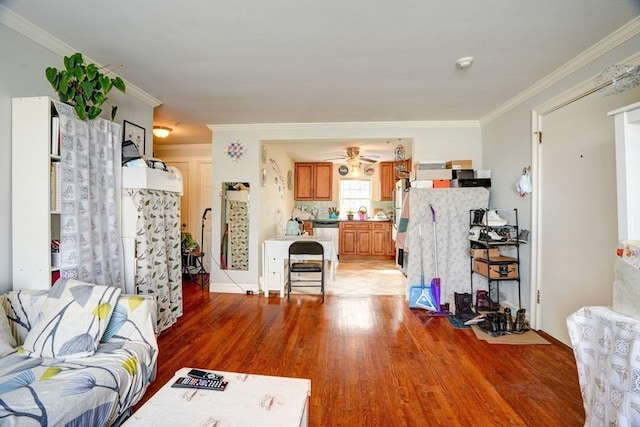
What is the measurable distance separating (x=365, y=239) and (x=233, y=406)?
5.79 metres

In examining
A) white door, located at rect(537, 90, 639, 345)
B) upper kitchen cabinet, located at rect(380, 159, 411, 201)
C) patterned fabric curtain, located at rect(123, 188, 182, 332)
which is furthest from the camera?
upper kitchen cabinet, located at rect(380, 159, 411, 201)

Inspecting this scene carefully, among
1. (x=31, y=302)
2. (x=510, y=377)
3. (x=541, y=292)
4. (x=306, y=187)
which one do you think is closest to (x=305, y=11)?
(x=31, y=302)

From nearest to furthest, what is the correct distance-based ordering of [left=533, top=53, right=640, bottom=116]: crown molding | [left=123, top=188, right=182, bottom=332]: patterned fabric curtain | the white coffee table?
the white coffee table < [left=533, top=53, right=640, bottom=116]: crown molding < [left=123, top=188, right=182, bottom=332]: patterned fabric curtain

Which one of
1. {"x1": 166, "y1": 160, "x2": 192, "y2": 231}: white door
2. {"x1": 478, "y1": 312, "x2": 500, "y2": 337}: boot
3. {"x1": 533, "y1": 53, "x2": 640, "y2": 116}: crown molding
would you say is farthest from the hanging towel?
{"x1": 166, "y1": 160, "x2": 192, "y2": 231}: white door

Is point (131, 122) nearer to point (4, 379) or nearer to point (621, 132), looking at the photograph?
point (4, 379)

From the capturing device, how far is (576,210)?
2.33m

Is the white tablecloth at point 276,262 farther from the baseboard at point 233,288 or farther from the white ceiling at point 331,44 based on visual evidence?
the white ceiling at point 331,44

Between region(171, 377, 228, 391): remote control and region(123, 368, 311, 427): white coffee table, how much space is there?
0.02 meters

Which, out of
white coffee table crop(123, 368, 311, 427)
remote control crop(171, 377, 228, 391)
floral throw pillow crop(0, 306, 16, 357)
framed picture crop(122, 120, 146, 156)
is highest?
framed picture crop(122, 120, 146, 156)

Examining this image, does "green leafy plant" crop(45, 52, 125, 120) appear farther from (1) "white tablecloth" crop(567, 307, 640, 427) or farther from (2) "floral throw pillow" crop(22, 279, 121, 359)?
(1) "white tablecloth" crop(567, 307, 640, 427)

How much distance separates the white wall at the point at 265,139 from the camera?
151 inches

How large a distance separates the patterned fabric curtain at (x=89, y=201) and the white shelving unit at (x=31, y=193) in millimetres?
76

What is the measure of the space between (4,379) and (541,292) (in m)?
3.81

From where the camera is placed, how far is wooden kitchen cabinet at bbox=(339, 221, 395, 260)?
6691 millimetres
